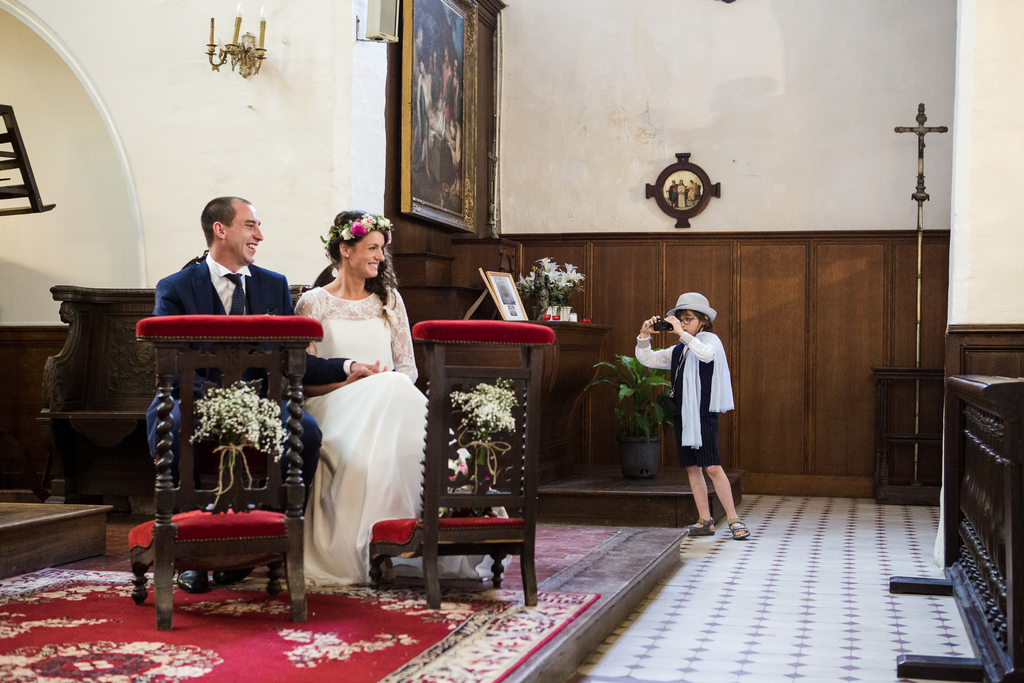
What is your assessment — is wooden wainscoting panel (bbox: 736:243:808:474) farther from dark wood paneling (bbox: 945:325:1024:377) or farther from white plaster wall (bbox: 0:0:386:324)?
white plaster wall (bbox: 0:0:386:324)

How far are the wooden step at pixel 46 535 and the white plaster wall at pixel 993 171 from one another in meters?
4.54

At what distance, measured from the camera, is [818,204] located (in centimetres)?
904

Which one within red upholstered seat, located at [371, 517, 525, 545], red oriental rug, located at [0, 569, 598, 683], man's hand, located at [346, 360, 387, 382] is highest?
man's hand, located at [346, 360, 387, 382]

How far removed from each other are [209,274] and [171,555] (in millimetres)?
1326

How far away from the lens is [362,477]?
414 cm

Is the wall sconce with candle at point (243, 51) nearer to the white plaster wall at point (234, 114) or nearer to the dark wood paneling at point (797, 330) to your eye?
the white plaster wall at point (234, 114)

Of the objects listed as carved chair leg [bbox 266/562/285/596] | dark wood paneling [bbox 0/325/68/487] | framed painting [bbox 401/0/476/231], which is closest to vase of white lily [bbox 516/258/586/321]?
framed painting [bbox 401/0/476/231]

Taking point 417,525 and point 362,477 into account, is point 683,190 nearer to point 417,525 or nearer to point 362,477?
point 362,477

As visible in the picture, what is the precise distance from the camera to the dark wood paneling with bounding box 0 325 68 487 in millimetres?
7949

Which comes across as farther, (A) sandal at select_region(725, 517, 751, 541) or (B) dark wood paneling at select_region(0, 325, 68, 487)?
(B) dark wood paneling at select_region(0, 325, 68, 487)

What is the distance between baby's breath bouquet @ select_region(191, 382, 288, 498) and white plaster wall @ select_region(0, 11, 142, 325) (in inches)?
179

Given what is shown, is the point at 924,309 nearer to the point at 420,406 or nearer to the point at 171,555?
the point at 420,406

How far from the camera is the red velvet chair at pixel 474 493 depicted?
3730 millimetres

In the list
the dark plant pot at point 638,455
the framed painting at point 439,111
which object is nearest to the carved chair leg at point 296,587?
the framed painting at point 439,111
